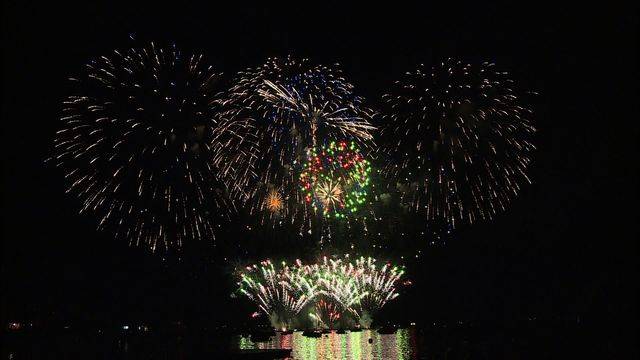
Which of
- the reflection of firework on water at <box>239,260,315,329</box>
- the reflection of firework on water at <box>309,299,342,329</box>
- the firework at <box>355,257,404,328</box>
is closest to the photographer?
the firework at <box>355,257,404,328</box>

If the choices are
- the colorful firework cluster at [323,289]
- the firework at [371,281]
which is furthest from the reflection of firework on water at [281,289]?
the firework at [371,281]

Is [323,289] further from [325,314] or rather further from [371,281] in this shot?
[325,314]

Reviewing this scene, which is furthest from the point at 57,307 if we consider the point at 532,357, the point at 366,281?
the point at 532,357

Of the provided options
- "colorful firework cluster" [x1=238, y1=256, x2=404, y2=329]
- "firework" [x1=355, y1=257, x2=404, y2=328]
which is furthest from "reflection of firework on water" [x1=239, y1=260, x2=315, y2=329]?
"firework" [x1=355, y1=257, x2=404, y2=328]

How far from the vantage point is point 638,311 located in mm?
57375

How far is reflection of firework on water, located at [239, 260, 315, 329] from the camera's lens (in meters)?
63.3

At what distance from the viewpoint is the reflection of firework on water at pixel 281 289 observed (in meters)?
63.3

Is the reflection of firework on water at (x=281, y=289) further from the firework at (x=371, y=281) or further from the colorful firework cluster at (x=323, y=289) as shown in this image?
the firework at (x=371, y=281)

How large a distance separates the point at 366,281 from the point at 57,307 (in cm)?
4639

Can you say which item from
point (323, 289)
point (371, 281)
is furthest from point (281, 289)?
point (371, 281)

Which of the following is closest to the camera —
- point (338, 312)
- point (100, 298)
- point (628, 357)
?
point (628, 357)

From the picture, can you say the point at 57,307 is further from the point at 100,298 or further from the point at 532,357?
the point at 532,357

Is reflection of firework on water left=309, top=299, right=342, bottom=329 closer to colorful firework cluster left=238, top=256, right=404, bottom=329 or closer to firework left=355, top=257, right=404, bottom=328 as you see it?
colorful firework cluster left=238, top=256, right=404, bottom=329

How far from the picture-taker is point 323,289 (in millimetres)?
65938
